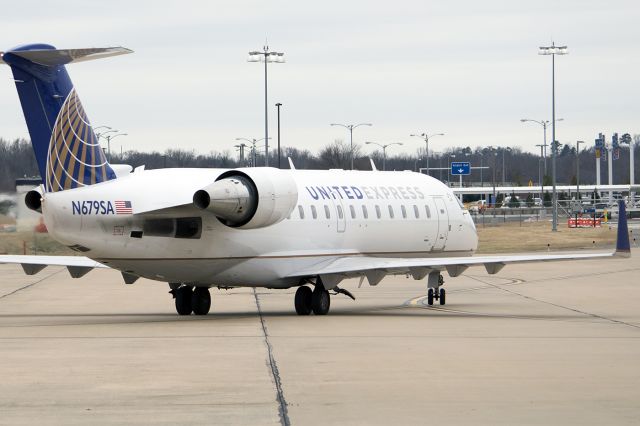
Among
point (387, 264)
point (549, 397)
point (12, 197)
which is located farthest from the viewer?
point (12, 197)

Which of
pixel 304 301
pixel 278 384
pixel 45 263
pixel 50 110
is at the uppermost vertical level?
pixel 50 110

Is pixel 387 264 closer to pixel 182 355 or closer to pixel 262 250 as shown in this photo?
pixel 262 250

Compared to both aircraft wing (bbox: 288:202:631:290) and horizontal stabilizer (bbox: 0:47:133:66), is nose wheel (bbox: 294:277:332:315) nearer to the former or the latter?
aircraft wing (bbox: 288:202:631:290)

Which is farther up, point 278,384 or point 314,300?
point 278,384

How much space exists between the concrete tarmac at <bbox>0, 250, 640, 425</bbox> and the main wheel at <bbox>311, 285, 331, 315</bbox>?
59 centimetres

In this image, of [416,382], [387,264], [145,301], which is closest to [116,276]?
[145,301]

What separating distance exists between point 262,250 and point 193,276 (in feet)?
5.68

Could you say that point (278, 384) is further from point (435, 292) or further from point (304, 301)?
point (435, 292)

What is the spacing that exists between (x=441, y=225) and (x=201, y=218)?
9899 mm

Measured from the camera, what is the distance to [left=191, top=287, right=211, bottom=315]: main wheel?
95.3ft

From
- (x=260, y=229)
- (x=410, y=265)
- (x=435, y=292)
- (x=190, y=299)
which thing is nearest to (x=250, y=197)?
(x=260, y=229)

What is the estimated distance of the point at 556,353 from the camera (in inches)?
776

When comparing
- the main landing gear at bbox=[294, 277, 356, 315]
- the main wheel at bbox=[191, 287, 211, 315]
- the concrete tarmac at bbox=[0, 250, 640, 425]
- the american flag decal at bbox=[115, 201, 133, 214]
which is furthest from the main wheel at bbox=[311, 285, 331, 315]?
the american flag decal at bbox=[115, 201, 133, 214]

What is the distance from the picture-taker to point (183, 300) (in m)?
29.1
